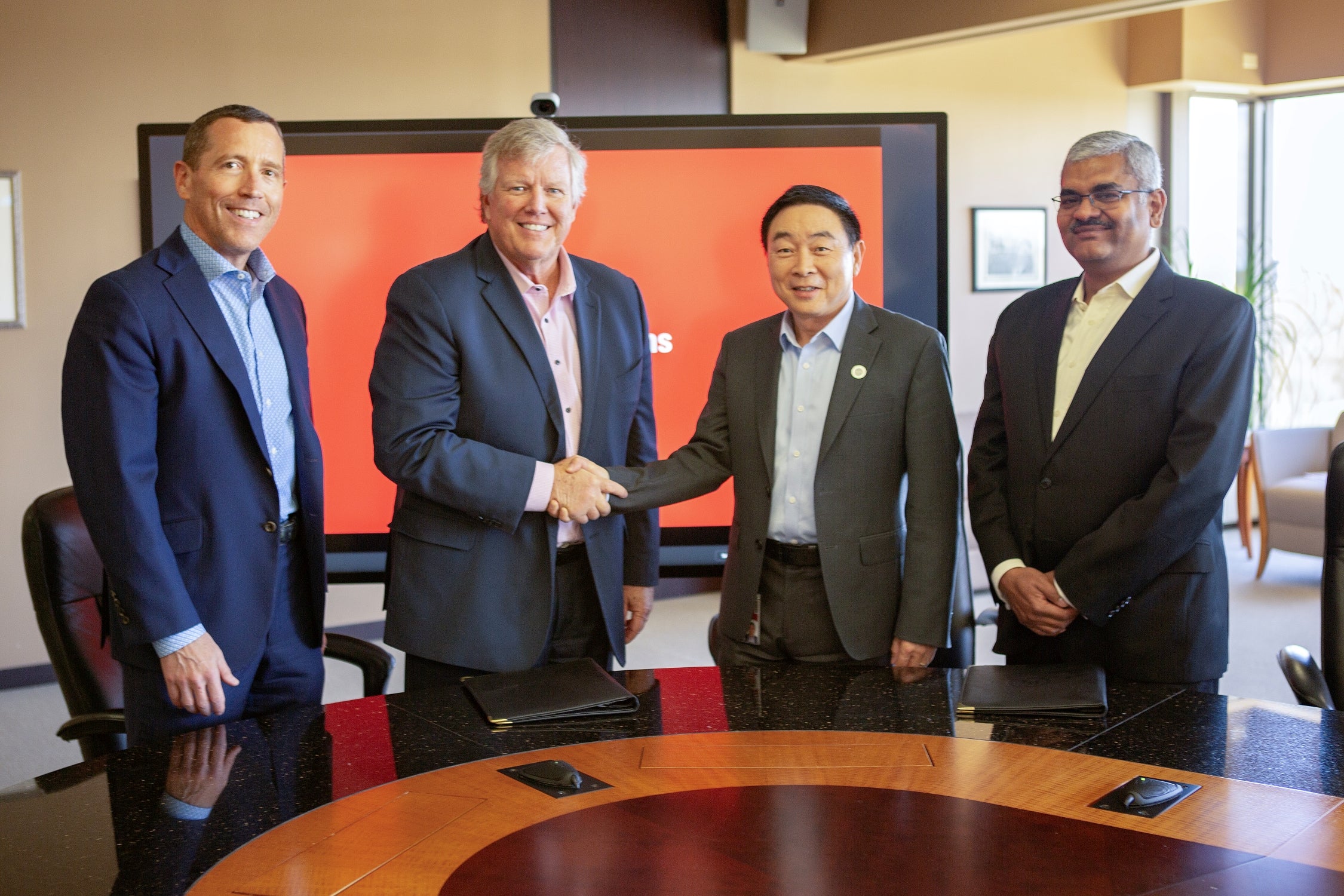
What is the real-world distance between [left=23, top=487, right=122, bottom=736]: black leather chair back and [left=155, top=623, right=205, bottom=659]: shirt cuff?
0.39m

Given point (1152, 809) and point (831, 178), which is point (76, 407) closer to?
point (1152, 809)

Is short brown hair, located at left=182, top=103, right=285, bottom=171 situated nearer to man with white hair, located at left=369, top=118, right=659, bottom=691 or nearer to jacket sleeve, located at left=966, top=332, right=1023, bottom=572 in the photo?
man with white hair, located at left=369, top=118, right=659, bottom=691

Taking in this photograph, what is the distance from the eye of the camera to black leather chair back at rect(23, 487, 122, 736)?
245cm

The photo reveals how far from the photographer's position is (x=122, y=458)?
2117 millimetres

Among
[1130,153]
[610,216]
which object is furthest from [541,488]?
[1130,153]

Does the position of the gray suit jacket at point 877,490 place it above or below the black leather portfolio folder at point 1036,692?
above

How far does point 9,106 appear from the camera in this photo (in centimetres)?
496

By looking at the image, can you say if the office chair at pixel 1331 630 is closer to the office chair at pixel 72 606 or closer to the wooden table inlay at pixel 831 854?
the wooden table inlay at pixel 831 854

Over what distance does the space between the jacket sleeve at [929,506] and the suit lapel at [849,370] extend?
11 centimetres

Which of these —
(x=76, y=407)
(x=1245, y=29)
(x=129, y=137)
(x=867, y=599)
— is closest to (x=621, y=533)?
(x=867, y=599)

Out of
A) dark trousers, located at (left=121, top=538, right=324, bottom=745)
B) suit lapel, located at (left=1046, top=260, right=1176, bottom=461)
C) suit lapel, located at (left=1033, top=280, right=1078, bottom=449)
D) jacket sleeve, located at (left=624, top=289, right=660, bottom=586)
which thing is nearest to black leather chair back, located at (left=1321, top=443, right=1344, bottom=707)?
suit lapel, located at (left=1046, top=260, right=1176, bottom=461)

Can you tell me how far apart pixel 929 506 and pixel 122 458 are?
157cm

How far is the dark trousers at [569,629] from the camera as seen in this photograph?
2.55 meters

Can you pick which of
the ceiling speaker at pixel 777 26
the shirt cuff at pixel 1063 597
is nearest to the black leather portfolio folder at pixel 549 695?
the shirt cuff at pixel 1063 597
